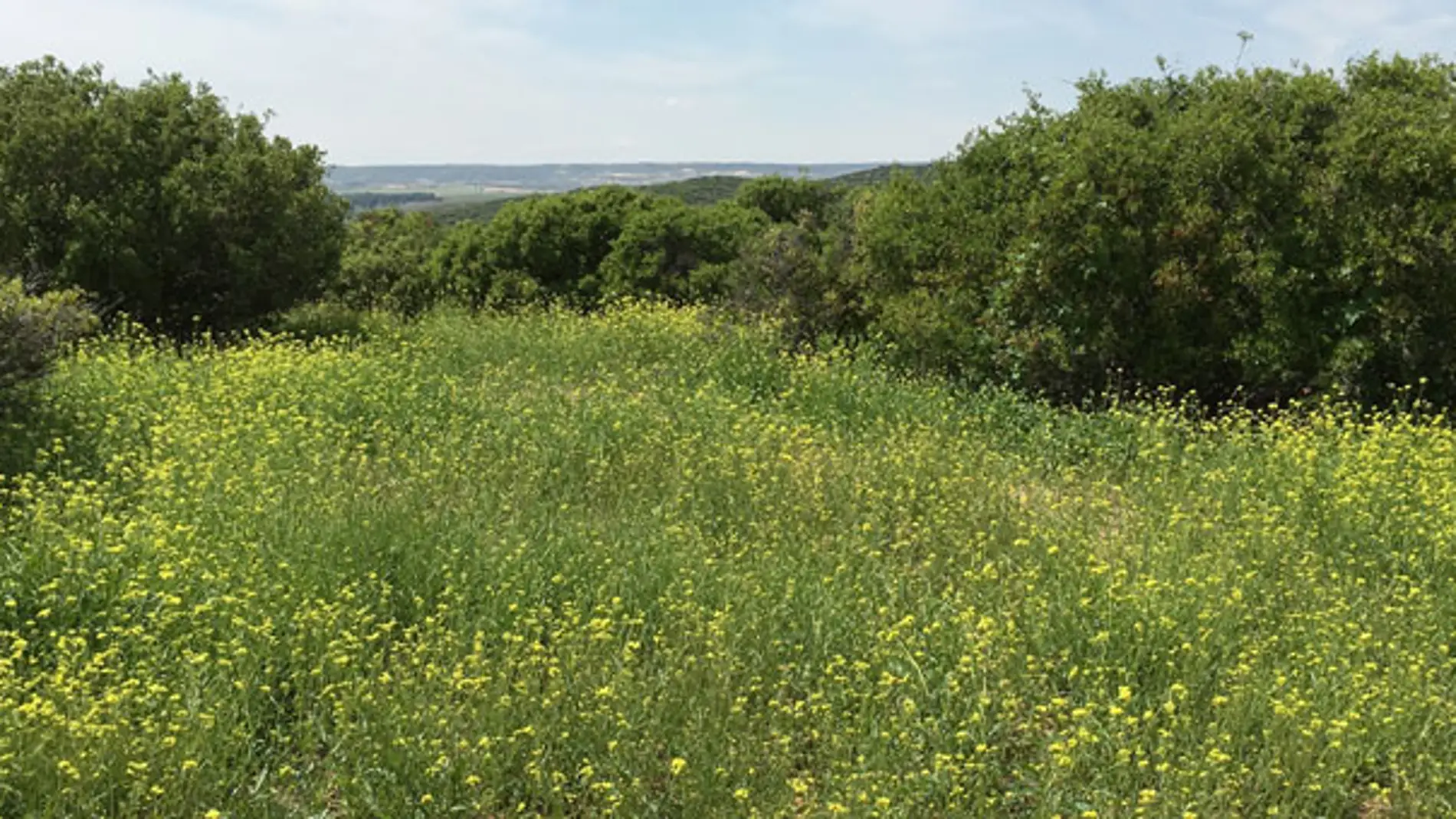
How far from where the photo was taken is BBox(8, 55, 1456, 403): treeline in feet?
25.5

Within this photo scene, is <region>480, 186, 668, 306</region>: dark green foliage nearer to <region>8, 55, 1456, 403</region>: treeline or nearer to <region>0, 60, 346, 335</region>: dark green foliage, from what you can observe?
<region>8, 55, 1456, 403</region>: treeline

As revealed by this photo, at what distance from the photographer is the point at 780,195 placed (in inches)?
963

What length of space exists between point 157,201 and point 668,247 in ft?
28.5

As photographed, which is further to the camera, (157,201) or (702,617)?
(157,201)

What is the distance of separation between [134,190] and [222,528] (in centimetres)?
743

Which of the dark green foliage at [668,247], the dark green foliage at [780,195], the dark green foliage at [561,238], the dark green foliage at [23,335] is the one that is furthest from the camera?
the dark green foliage at [780,195]

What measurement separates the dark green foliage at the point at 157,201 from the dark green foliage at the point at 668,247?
615 centimetres

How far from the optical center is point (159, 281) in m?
11.0

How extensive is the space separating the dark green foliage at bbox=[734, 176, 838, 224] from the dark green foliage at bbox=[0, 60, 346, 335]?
44.6 ft

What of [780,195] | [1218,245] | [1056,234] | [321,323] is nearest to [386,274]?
[321,323]

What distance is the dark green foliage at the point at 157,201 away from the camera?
10.3m

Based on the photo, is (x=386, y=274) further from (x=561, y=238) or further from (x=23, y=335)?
(x=23, y=335)

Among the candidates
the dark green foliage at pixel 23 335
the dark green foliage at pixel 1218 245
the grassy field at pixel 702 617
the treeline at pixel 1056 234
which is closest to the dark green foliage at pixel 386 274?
the treeline at pixel 1056 234

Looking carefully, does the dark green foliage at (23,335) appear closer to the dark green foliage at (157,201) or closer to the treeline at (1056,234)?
the treeline at (1056,234)
